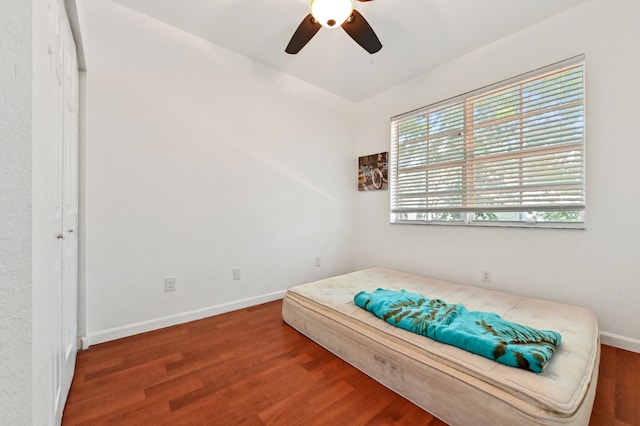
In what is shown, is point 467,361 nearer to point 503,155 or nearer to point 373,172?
point 503,155

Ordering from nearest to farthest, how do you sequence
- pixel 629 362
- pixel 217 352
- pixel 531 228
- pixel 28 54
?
pixel 28 54 → pixel 629 362 → pixel 217 352 → pixel 531 228

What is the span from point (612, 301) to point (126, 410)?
10.8ft

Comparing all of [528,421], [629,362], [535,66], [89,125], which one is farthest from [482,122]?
[89,125]

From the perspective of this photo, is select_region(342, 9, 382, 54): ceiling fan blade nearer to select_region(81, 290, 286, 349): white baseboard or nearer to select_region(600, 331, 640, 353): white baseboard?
select_region(81, 290, 286, 349): white baseboard

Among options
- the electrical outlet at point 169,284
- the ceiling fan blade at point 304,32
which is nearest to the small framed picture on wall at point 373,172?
the ceiling fan blade at point 304,32

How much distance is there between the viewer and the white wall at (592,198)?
6.22 ft

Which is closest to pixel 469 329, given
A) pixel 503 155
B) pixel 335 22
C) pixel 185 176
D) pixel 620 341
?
pixel 620 341

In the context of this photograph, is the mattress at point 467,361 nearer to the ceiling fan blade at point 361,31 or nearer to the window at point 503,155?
the window at point 503,155

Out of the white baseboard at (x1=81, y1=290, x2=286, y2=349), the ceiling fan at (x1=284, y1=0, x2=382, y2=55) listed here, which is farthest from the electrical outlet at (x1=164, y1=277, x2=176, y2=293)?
the ceiling fan at (x1=284, y1=0, x2=382, y2=55)

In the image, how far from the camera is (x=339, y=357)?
70.2 inches

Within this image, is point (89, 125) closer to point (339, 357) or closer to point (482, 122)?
point (339, 357)

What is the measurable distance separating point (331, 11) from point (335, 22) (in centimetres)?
8

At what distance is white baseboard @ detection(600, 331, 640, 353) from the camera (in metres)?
1.85

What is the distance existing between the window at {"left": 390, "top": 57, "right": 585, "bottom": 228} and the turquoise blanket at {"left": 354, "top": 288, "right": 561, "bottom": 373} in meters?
1.24
